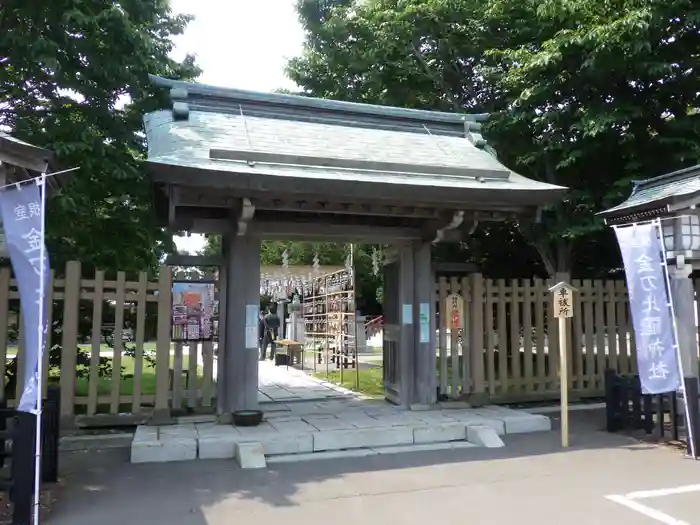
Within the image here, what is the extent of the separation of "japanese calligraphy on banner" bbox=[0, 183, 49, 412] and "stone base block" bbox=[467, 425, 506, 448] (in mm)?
5466

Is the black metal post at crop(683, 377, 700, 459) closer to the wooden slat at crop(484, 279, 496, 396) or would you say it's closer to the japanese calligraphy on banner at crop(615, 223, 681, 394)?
the japanese calligraphy on banner at crop(615, 223, 681, 394)

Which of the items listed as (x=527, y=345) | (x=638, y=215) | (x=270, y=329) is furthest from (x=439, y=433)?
(x=270, y=329)

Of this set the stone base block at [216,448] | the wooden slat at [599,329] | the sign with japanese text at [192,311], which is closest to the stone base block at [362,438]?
the stone base block at [216,448]

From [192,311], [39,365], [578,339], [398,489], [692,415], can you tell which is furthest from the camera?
[578,339]

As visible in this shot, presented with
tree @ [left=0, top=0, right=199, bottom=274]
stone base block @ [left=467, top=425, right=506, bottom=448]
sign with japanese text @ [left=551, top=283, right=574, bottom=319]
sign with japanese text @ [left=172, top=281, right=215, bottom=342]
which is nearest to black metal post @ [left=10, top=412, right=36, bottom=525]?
sign with japanese text @ [left=172, top=281, right=215, bottom=342]

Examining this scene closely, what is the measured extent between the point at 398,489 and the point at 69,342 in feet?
16.7

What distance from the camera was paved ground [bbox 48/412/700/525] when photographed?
5016 mm

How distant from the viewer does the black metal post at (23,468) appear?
4777mm

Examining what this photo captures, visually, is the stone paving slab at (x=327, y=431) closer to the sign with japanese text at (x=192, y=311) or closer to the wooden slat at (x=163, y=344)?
the wooden slat at (x=163, y=344)

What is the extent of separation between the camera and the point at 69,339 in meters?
7.89

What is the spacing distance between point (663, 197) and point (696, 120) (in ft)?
14.7

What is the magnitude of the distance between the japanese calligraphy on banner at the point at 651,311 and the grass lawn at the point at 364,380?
555 centimetres

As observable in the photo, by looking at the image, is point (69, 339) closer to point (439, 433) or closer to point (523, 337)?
point (439, 433)

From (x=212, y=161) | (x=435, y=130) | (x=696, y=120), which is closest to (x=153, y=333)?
(x=212, y=161)
